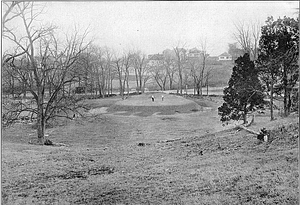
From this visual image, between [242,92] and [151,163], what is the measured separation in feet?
4.39

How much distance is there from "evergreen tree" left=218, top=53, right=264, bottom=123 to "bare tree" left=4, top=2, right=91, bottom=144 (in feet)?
5.82

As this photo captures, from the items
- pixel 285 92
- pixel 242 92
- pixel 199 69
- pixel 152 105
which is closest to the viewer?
pixel 285 92

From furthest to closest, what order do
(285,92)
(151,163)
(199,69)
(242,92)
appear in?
(199,69)
(242,92)
(285,92)
(151,163)

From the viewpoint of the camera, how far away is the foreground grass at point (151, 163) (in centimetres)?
276

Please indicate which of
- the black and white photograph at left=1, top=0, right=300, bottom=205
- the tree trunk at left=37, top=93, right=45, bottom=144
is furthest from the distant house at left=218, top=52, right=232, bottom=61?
the tree trunk at left=37, top=93, right=45, bottom=144

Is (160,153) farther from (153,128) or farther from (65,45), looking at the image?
(65,45)

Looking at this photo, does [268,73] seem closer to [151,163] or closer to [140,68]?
[140,68]

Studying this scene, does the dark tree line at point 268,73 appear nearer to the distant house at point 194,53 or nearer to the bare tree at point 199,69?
the bare tree at point 199,69

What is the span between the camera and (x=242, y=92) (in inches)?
134

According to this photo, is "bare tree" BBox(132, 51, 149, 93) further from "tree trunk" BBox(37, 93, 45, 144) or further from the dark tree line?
"tree trunk" BBox(37, 93, 45, 144)

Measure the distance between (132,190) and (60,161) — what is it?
84 cm

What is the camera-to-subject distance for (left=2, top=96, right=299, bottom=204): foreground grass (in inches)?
109

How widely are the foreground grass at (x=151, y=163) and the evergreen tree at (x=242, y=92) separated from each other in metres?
0.19

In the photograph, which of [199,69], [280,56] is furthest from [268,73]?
[199,69]
